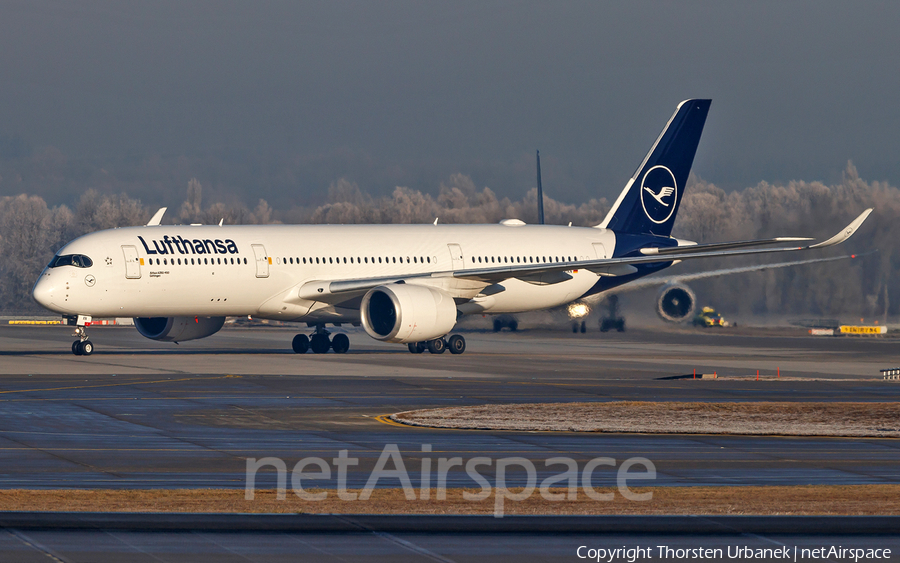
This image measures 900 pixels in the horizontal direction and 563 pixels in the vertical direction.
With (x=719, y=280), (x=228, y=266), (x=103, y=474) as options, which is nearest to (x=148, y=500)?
(x=103, y=474)

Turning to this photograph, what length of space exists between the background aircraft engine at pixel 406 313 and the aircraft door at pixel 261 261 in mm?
4095

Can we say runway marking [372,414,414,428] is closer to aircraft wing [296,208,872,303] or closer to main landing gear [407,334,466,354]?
aircraft wing [296,208,872,303]

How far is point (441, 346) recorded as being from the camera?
47281 mm

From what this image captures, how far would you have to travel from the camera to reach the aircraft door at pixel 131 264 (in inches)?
1660

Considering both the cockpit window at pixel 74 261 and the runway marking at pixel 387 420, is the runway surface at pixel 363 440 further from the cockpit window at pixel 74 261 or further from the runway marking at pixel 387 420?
the cockpit window at pixel 74 261

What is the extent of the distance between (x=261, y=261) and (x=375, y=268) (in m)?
4.94

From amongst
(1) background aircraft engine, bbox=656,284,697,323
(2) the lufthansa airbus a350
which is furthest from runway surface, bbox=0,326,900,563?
(1) background aircraft engine, bbox=656,284,697,323

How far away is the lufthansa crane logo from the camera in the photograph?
176 feet

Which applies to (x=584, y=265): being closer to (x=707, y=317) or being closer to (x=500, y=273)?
(x=500, y=273)

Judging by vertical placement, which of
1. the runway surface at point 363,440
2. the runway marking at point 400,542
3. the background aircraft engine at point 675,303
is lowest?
the runway marking at point 400,542

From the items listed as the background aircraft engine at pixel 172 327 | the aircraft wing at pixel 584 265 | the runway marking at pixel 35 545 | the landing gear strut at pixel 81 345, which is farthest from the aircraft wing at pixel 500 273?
the runway marking at pixel 35 545

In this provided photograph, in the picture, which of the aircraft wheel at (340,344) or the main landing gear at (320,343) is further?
the aircraft wheel at (340,344)

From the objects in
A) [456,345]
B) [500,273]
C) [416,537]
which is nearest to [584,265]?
[500,273]

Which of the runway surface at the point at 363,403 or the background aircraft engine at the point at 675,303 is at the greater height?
the background aircraft engine at the point at 675,303
